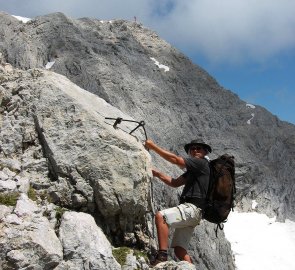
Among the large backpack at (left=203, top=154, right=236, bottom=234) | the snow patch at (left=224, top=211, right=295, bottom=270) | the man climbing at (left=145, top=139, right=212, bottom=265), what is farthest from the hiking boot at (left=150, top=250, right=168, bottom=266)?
the snow patch at (left=224, top=211, right=295, bottom=270)

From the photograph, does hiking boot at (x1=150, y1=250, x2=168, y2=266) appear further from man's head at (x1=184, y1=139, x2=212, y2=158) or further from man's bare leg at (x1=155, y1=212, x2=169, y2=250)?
man's head at (x1=184, y1=139, x2=212, y2=158)

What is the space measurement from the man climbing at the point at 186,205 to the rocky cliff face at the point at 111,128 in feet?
2.53

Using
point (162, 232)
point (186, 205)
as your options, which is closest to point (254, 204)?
point (186, 205)

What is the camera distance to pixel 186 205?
959 cm

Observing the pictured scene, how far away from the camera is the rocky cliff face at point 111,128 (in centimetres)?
944

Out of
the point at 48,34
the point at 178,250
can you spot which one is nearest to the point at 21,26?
the point at 48,34

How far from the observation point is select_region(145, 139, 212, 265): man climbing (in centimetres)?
930

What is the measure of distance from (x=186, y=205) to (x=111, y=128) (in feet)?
8.46

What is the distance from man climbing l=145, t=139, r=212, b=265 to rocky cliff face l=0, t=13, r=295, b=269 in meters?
0.77

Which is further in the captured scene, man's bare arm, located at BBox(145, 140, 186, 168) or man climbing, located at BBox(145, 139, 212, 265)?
man's bare arm, located at BBox(145, 140, 186, 168)

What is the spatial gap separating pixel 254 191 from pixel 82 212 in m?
38.8

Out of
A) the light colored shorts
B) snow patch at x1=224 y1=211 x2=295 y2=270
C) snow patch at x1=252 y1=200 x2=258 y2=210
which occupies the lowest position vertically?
the light colored shorts

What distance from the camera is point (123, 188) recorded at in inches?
376

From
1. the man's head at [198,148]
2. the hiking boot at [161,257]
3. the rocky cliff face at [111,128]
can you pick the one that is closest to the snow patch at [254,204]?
the rocky cliff face at [111,128]
